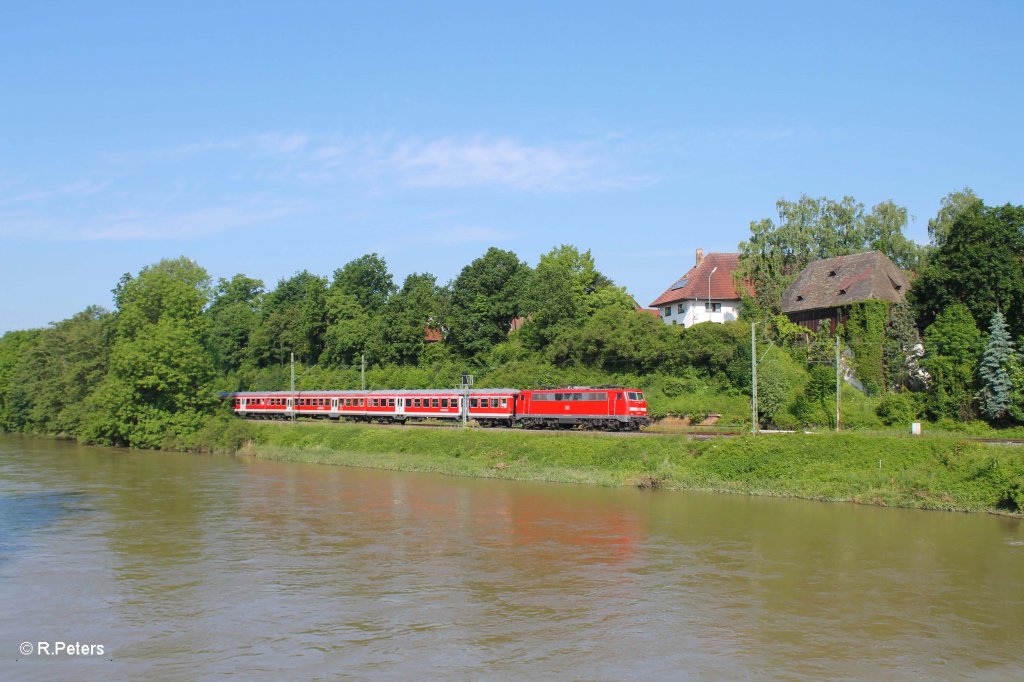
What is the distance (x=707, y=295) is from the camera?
69.6 m

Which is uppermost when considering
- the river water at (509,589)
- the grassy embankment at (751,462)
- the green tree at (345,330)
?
the green tree at (345,330)

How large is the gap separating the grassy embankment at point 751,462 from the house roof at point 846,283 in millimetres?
22117

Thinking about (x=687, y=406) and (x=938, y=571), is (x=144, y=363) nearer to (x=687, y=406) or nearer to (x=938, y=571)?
(x=687, y=406)

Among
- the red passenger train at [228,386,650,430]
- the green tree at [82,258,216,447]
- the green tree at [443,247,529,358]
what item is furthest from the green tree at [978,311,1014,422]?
the green tree at [82,258,216,447]

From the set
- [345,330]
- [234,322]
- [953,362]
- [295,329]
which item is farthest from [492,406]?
[234,322]

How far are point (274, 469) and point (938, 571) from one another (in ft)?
116

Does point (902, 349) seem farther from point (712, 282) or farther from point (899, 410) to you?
point (712, 282)

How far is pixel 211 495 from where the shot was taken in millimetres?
35719

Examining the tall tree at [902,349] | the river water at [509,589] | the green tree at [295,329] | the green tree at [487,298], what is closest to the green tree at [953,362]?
the tall tree at [902,349]

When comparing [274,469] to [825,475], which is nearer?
[825,475]

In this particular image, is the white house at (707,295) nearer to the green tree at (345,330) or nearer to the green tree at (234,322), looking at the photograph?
the green tree at (345,330)

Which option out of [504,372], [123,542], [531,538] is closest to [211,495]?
[123,542]

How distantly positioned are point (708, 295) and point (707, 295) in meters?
0.09

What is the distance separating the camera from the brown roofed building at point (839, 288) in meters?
55.6
